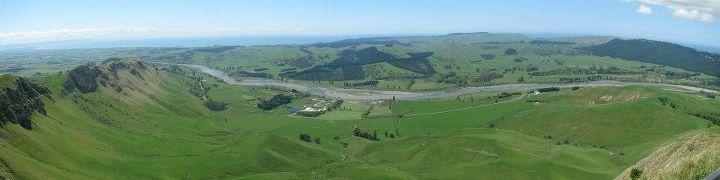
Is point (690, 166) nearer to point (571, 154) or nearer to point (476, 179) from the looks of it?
point (476, 179)

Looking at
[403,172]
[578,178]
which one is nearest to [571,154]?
[578,178]

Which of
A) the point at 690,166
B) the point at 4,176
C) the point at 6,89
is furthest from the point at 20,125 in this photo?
the point at 690,166

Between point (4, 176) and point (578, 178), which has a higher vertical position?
point (4, 176)

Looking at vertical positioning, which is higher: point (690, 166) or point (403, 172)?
point (690, 166)

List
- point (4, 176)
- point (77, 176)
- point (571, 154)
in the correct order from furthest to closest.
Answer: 1. point (571, 154)
2. point (77, 176)
3. point (4, 176)

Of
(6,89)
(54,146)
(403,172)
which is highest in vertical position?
(6,89)

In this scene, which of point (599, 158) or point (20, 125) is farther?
point (599, 158)

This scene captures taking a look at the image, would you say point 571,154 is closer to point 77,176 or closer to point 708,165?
point 708,165

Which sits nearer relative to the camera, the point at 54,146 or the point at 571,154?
the point at 54,146

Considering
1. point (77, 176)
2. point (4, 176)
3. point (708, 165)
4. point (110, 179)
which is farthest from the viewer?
point (110, 179)
